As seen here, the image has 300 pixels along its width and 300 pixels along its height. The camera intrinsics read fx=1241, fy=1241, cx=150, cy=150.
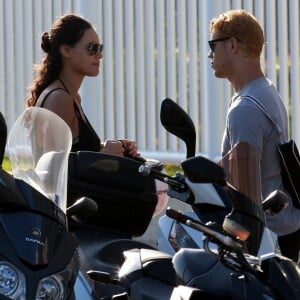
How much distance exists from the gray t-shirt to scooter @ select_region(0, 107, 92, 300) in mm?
1219

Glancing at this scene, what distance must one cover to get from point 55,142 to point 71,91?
6.23 ft

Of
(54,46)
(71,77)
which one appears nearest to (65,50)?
(54,46)

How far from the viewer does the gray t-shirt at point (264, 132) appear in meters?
5.48

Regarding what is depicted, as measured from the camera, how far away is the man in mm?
5496

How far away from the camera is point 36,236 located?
13.3 ft

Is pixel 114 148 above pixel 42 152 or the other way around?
the other way around

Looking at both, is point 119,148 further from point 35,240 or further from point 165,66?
point 165,66

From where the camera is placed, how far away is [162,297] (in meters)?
4.38

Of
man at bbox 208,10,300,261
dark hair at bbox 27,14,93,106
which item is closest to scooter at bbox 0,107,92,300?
man at bbox 208,10,300,261

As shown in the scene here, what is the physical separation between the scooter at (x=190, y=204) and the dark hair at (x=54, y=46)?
197cm

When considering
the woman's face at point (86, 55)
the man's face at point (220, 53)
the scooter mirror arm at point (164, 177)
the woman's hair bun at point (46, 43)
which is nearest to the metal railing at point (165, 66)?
the woman's face at point (86, 55)

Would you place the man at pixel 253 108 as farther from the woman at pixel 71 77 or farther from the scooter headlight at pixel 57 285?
the scooter headlight at pixel 57 285

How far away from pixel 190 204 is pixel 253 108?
3.92ft

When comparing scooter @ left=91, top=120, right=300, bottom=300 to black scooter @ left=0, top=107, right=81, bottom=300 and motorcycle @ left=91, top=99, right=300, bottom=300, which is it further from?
black scooter @ left=0, top=107, right=81, bottom=300
